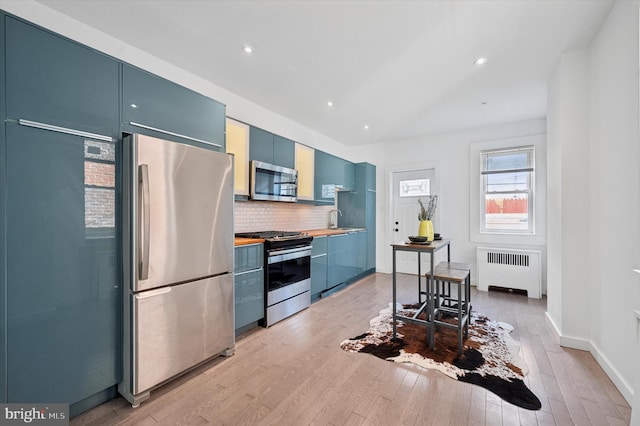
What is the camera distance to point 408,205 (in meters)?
5.58

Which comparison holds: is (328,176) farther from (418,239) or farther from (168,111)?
(168,111)

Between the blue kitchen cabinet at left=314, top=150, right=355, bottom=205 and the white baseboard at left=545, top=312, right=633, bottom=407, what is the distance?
333 cm

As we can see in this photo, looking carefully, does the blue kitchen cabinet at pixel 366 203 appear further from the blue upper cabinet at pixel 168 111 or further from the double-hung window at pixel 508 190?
the blue upper cabinet at pixel 168 111

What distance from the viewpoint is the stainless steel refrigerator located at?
180 centimetres

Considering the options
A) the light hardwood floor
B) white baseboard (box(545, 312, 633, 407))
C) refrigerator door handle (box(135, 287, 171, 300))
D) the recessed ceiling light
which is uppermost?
the recessed ceiling light

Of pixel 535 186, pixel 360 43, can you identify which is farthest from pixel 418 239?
pixel 535 186

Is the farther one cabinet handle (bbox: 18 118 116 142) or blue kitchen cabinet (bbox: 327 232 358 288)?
blue kitchen cabinet (bbox: 327 232 358 288)

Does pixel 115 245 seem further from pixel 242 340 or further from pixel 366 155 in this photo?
pixel 366 155

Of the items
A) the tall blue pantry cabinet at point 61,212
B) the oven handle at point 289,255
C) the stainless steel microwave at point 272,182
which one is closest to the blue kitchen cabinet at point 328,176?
the stainless steel microwave at point 272,182

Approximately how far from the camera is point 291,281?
3.35 m

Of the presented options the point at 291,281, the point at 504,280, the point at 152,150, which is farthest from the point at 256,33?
the point at 504,280

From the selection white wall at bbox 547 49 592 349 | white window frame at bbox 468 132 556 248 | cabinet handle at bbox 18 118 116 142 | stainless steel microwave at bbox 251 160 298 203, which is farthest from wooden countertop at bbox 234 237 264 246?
white window frame at bbox 468 132 556 248

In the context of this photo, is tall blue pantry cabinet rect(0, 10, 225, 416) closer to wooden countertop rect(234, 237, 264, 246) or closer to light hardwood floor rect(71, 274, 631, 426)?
light hardwood floor rect(71, 274, 631, 426)

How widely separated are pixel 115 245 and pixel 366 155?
515cm
